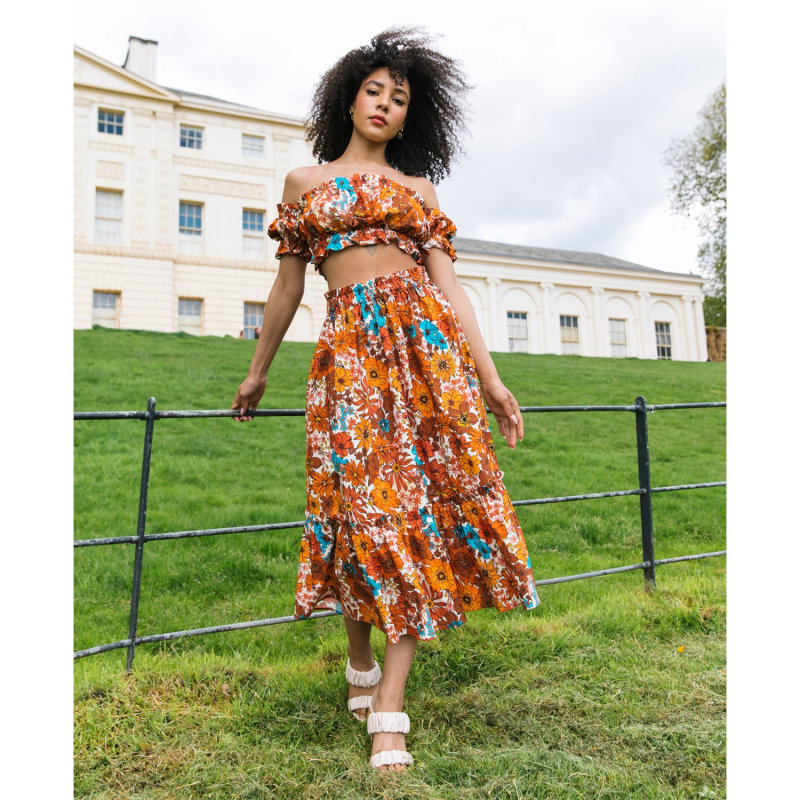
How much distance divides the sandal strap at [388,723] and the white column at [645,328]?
2799 cm

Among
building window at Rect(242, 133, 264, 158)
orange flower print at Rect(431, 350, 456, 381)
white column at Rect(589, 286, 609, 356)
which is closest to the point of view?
orange flower print at Rect(431, 350, 456, 381)

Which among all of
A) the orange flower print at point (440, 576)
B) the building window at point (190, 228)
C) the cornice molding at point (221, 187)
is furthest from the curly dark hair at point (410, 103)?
the cornice molding at point (221, 187)

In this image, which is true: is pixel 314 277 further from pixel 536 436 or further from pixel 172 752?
pixel 172 752

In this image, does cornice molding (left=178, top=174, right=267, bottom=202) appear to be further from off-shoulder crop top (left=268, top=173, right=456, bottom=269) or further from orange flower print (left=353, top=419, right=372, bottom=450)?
orange flower print (left=353, top=419, right=372, bottom=450)

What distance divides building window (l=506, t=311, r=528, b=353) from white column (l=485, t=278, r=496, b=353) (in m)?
0.51

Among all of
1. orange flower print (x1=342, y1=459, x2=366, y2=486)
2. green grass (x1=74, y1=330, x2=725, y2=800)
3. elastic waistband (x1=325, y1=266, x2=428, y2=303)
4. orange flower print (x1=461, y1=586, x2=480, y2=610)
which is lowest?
green grass (x1=74, y1=330, x2=725, y2=800)

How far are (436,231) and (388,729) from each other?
1590 millimetres

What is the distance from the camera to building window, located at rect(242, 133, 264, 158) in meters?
22.8

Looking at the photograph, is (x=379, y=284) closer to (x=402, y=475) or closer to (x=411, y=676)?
(x=402, y=475)

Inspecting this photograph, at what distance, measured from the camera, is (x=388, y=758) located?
1849mm

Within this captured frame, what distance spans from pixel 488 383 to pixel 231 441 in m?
6.29

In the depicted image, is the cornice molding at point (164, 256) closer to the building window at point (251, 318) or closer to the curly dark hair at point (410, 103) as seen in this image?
the building window at point (251, 318)

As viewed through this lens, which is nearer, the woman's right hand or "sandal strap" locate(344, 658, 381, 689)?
"sandal strap" locate(344, 658, 381, 689)

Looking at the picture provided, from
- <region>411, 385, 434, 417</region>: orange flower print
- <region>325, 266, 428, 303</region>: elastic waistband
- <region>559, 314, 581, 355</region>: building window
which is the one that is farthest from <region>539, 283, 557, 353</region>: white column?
<region>411, 385, 434, 417</region>: orange flower print
